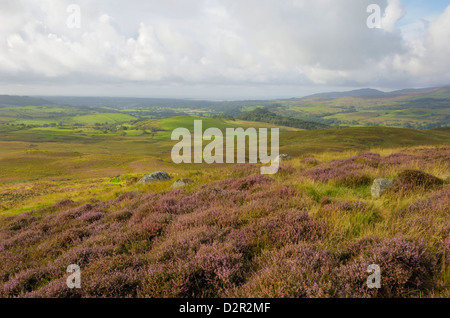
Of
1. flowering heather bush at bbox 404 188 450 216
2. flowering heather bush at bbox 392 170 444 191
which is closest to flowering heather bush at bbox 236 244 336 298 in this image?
flowering heather bush at bbox 404 188 450 216

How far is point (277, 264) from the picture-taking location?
3.45 m

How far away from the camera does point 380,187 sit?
741 cm

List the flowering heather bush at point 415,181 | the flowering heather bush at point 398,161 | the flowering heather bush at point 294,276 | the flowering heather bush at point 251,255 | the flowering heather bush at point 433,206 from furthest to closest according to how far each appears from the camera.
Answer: the flowering heather bush at point 398,161 → the flowering heather bush at point 415,181 → the flowering heather bush at point 433,206 → the flowering heather bush at point 251,255 → the flowering heather bush at point 294,276

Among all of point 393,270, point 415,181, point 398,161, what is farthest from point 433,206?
point 398,161

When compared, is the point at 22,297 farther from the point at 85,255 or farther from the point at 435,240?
the point at 435,240

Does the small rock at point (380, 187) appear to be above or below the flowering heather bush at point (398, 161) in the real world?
below

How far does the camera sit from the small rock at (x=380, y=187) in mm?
7250

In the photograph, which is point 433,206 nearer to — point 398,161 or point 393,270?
point 393,270

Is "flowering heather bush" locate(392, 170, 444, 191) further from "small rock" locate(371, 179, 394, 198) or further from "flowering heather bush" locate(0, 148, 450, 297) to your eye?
"flowering heather bush" locate(0, 148, 450, 297)

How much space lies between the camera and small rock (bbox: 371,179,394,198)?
725 cm

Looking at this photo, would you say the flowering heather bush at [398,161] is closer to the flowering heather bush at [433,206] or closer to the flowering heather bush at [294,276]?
the flowering heather bush at [433,206]

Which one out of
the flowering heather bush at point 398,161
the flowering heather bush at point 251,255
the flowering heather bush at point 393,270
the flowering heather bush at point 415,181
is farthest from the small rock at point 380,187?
the flowering heather bush at point 398,161

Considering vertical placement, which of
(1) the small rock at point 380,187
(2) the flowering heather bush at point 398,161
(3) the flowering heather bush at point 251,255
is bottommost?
(3) the flowering heather bush at point 251,255
